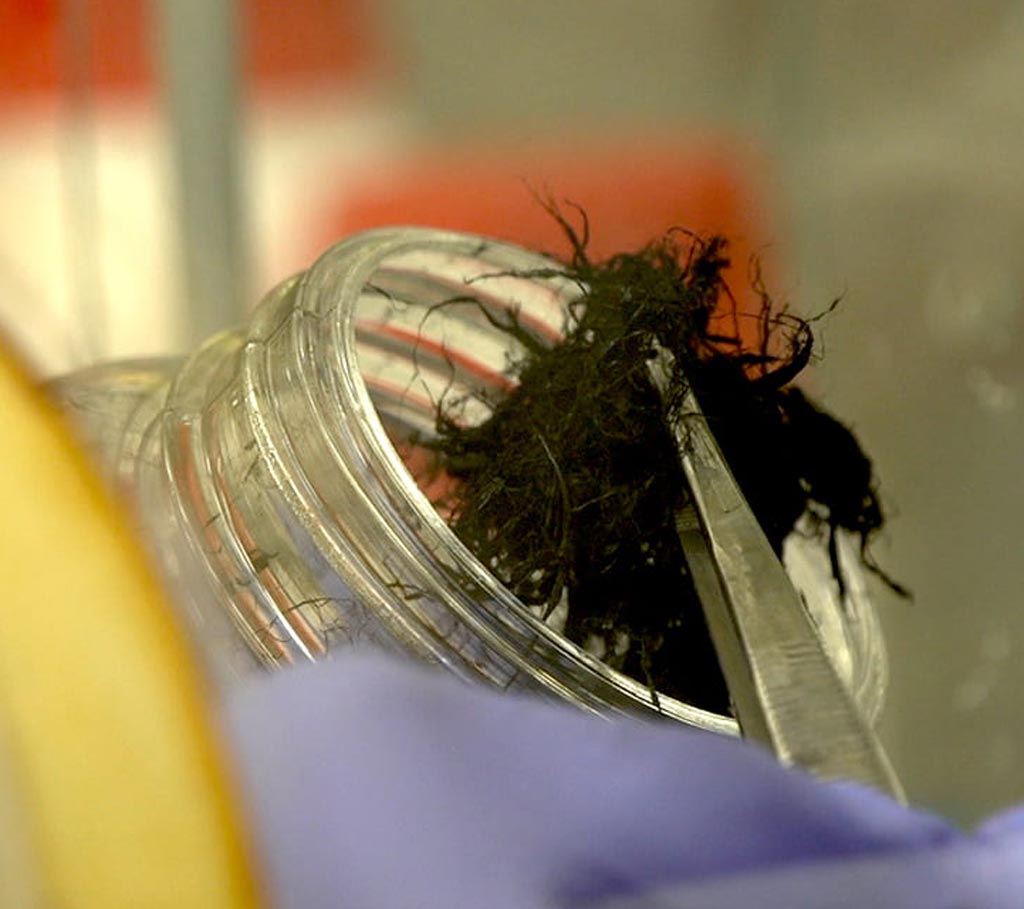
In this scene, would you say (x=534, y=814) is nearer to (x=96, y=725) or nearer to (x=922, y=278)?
(x=96, y=725)

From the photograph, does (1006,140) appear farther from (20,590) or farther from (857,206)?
(20,590)

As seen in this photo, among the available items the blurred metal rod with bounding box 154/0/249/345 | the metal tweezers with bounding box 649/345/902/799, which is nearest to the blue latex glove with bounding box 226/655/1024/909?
the metal tweezers with bounding box 649/345/902/799

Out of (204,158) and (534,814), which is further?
(204,158)

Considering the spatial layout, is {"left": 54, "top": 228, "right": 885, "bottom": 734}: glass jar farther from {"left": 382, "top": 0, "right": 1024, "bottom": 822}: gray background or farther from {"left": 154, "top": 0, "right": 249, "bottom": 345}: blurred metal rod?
{"left": 154, "top": 0, "right": 249, "bottom": 345}: blurred metal rod

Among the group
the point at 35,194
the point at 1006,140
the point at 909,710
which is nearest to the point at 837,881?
the point at 909,710

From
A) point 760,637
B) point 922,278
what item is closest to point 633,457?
point 760,637

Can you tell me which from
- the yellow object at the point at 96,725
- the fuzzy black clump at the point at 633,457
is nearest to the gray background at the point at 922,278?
the fuzzy black clump at the point at 633,457

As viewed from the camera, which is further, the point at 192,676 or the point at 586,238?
the point at 586,238

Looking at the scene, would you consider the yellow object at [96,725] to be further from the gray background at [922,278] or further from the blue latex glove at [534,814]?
the gray background at [922,278]
